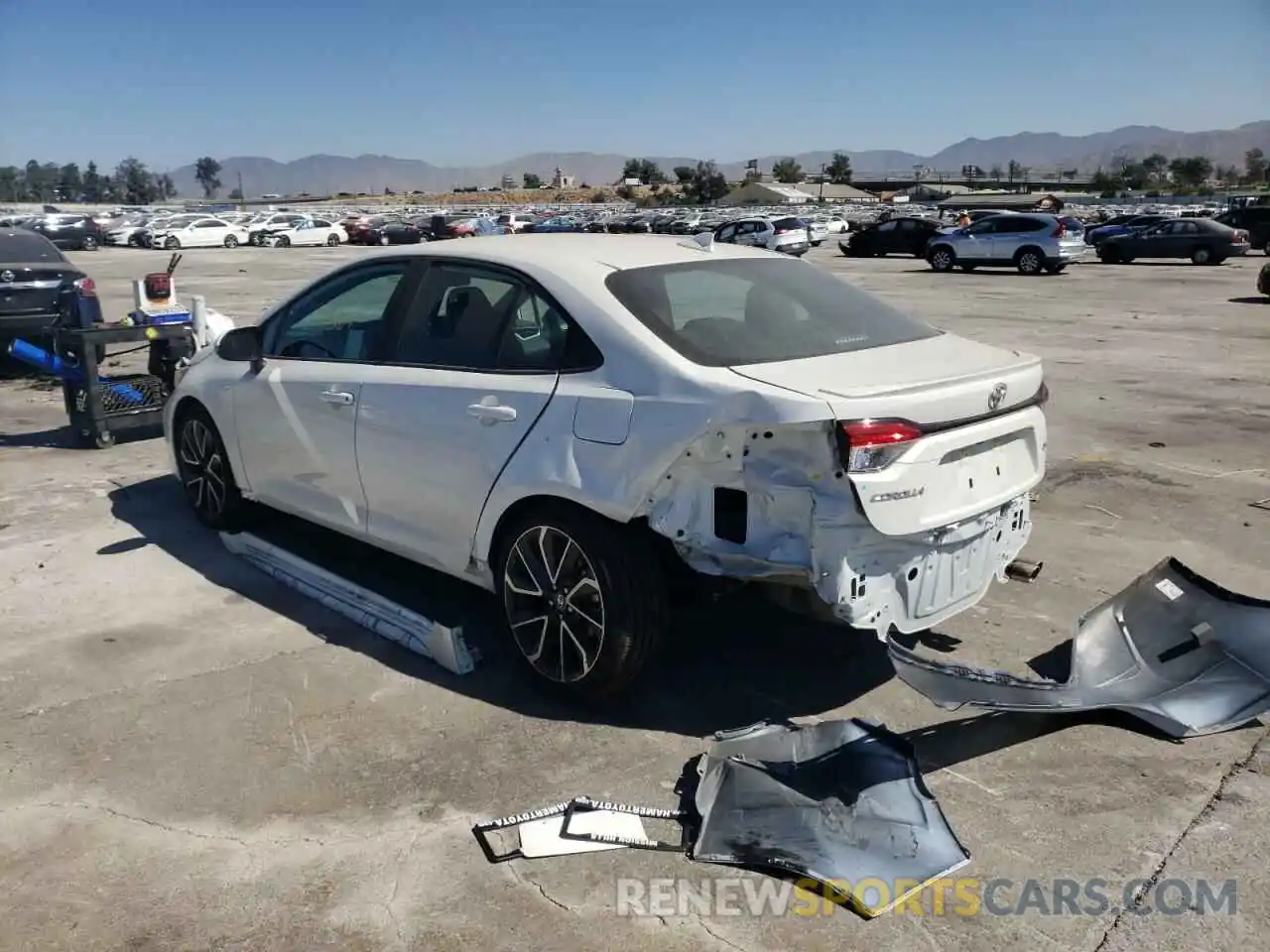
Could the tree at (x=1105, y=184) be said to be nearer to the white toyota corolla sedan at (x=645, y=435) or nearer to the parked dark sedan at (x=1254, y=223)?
the parked dark sedan at (x=1254, y=223)

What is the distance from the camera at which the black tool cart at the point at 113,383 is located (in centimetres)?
790

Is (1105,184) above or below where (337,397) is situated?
above

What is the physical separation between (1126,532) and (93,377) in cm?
726

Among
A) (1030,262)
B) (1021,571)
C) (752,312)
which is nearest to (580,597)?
(752,312)

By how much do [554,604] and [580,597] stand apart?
147 mm

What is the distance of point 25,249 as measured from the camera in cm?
1183

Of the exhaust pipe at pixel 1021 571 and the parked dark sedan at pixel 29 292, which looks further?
the parked dark sedan at pixel 29 292

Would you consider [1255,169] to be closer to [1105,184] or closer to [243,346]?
[1105,184]

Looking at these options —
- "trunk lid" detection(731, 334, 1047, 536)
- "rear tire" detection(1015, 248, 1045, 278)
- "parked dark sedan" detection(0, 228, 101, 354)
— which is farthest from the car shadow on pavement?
"rear tire" detection(1015, 248, 1045, 278)

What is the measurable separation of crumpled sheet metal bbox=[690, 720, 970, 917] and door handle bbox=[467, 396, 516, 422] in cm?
141

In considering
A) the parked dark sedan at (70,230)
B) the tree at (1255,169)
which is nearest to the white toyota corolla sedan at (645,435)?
the parked dark sedan at (70,230)

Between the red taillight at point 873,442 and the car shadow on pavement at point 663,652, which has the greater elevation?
the red taillight at point 873,442

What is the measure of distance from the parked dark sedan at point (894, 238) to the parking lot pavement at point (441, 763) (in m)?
31.1

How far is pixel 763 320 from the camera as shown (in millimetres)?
4055
